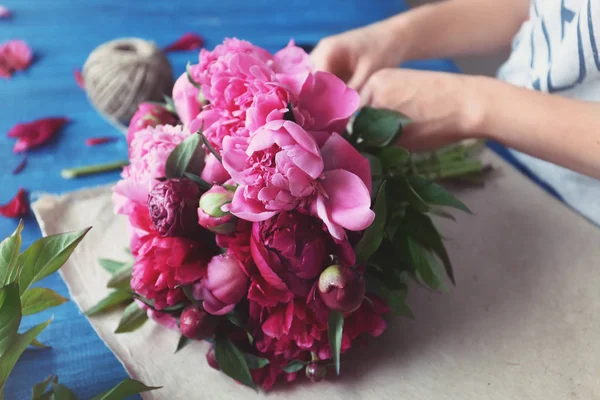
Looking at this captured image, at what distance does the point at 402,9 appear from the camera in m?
0.89

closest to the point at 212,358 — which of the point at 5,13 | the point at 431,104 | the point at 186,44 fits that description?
the point at 431,104

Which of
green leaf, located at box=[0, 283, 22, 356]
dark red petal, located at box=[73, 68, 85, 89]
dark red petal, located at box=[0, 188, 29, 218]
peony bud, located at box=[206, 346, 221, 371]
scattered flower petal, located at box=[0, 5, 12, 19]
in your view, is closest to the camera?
green leaf, located at box=[0, 283, 22, 356]

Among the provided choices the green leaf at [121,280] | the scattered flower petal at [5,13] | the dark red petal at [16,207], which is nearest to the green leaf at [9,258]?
the green leaf at [121,280]

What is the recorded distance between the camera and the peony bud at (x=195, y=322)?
363mm

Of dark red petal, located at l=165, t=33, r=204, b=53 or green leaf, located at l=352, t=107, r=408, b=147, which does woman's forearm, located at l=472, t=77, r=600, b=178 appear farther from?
dark red petal, located at l=165, t=33, r=204, b=53

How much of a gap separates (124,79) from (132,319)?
0.31 meters

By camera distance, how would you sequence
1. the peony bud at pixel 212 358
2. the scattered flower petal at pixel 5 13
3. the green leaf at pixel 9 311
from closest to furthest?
the green leaf at pixel 9 311 < the peony bud at pixel 212 358 < the scattered flower petal at pixel 5 13

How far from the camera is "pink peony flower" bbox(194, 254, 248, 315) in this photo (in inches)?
13.6

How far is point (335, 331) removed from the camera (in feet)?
1.16

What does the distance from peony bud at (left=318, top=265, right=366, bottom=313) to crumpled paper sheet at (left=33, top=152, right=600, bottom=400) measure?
3.9 inches

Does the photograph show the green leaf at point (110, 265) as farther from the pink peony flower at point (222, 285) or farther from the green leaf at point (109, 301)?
the pink peony flower at point (222, 285)

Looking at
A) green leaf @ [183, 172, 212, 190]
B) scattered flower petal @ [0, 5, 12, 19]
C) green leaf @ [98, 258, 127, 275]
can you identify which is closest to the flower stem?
green leaf @ [98, 258, 127, 275]

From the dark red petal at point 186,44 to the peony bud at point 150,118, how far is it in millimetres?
359

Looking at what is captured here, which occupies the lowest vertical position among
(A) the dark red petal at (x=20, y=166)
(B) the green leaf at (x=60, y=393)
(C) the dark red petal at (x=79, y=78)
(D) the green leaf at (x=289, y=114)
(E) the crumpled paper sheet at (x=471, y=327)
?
(E) the crumpled paper sheet at (x=471, y=327)
